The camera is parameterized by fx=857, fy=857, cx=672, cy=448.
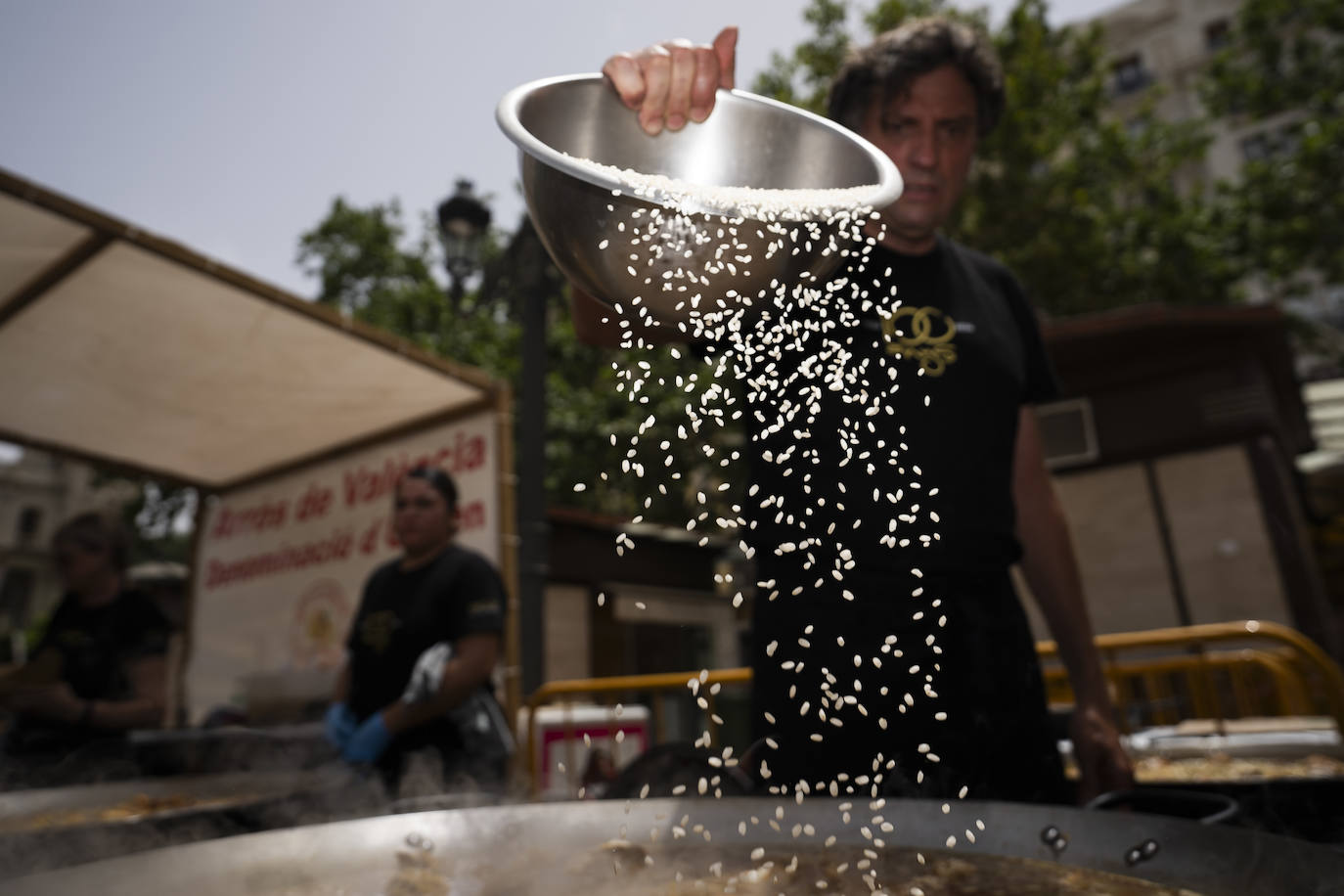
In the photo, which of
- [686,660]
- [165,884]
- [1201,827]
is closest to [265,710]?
[165,884]

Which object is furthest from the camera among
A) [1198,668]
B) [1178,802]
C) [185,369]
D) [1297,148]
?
[1297,148]

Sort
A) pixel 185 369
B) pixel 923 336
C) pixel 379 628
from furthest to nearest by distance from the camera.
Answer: pixel 185 369 → pixel 379 628 → pixel 923 336

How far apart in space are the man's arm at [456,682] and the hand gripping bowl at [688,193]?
2.16m

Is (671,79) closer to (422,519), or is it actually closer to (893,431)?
(893,431)

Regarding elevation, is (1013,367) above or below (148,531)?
below

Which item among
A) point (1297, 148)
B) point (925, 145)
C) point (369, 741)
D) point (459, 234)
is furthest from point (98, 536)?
point (1297, 148)

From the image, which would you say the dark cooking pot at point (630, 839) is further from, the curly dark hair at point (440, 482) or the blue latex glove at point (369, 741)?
the curly dark hair at point (440, 482)

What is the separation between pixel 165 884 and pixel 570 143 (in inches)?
41.8

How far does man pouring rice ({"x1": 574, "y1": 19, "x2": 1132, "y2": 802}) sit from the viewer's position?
1.31 m

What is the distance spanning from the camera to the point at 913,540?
1.37 meters

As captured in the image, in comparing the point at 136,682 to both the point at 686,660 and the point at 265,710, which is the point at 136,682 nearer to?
the point at 265,710

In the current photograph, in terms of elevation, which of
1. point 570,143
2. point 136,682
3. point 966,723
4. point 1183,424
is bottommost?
point 966,723

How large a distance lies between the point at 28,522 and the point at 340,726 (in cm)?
5451

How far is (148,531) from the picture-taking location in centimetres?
1466
